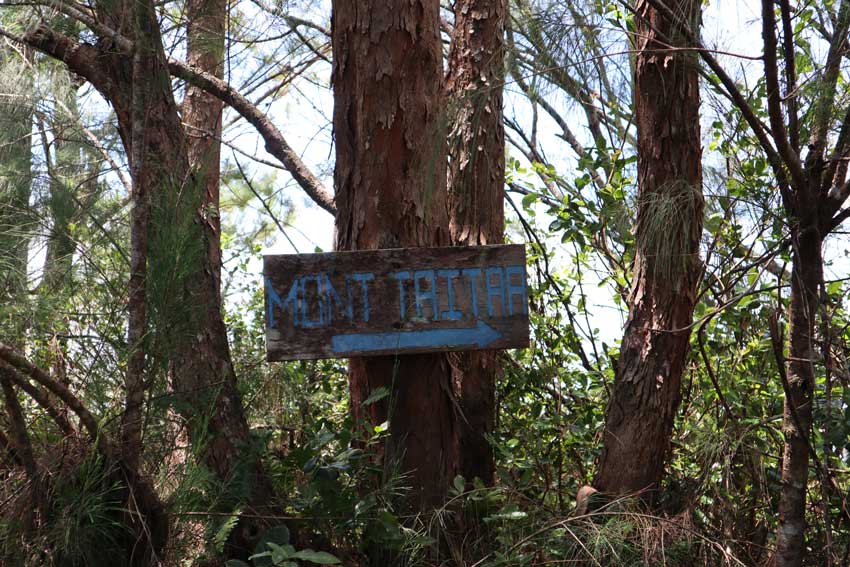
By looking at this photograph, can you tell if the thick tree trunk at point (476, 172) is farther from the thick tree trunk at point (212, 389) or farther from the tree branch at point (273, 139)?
the tree branch at point (273, 139)

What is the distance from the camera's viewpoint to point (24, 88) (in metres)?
3.33

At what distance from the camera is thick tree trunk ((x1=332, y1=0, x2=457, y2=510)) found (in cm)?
246

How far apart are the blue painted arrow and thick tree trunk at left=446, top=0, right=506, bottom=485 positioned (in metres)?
0.29

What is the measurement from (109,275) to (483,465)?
1217 millimetres

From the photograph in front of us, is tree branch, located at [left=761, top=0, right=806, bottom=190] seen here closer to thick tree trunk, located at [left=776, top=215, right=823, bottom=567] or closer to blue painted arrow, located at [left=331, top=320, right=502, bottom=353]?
thick tree trunk, located at [left=776, top=215, right=823, bottom=567]

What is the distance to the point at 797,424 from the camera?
2.11m

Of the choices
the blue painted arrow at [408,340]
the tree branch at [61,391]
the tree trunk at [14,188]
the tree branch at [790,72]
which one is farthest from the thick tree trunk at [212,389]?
the tree branch at [790,72]

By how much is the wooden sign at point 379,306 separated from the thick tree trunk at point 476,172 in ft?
1.03

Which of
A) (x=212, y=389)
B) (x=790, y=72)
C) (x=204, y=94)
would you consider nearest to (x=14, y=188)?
(x=212, y=389)

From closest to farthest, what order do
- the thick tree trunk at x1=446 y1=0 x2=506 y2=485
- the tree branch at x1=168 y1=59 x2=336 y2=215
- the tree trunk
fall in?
the tree trunk < the thick tree trunk at x1=446 y1=0 x2=506 y2=485 < the tree branch at x1=168 y1=59 x2=336 y2=215

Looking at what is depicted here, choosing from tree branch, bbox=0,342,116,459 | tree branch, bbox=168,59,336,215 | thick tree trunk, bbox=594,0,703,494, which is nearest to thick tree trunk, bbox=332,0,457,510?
thick tree trunk, bbox=594,0,703,494

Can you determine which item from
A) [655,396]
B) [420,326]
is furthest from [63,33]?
[655,396]

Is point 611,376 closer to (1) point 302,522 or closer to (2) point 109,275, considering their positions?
(1) point 302,522

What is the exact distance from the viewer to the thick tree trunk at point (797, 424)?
2.12 meters
